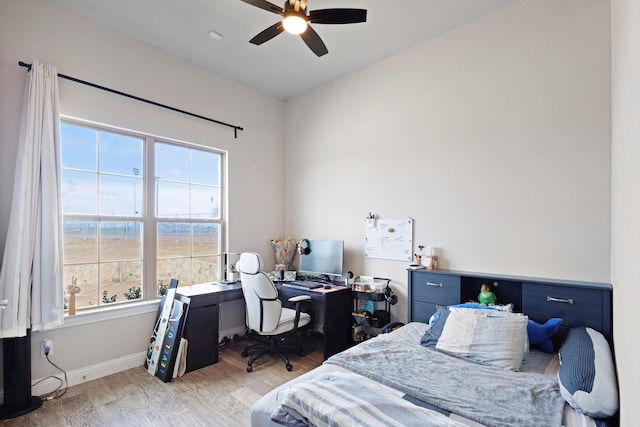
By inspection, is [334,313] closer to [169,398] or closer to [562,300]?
[169,398]

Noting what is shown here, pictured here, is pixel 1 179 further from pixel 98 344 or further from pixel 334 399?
pixel 334 399

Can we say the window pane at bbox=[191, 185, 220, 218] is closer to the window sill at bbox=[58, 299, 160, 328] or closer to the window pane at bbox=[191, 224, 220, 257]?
the window pane at bbox=[191, 224, 220, 257]

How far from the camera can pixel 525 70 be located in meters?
2.66

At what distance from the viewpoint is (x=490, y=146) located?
2.83 m

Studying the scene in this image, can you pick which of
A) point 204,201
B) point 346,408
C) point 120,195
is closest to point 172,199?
point 204,201

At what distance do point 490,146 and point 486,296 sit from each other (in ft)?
4.31

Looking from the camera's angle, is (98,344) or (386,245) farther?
(386,245)

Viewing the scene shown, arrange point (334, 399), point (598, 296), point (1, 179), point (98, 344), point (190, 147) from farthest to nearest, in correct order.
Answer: point (190, 147)
point (98, 344)
point (1, 179)
point (598, 296)
point (334, 399)

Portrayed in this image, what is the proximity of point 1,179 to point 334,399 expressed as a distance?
292cm

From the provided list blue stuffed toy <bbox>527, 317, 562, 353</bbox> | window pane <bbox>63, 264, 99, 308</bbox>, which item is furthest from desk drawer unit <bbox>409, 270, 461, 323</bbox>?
window pane <bbox>63, 264, 99, 308</bbox>

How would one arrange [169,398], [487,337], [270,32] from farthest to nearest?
[169,398], [270,32], [487,337]

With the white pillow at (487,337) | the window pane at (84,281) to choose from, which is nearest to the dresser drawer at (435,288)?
the white pillow at (487,337)

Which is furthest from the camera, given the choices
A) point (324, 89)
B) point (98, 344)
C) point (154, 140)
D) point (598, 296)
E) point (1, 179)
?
point (324, 89)

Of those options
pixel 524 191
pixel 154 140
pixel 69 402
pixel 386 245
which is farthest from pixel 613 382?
pixel 154 140
